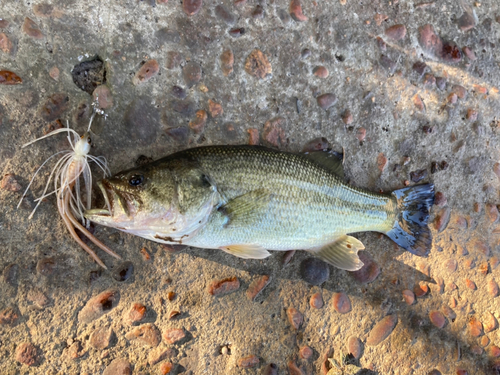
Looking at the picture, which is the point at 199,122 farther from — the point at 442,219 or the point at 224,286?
the point at 442,219

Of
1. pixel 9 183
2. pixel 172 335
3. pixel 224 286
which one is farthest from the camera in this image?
pixel 224 286

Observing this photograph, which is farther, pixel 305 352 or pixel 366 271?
pixel 366 271

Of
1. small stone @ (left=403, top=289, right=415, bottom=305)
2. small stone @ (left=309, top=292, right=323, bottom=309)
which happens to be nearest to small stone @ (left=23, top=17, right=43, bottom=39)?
small stone @ (left=309, top=292, right=323, bottom=309)

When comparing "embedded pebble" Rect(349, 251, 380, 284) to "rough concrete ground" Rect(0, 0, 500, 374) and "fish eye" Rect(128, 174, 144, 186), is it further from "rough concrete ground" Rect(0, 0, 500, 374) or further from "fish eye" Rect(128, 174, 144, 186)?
"fish eye" Rect(128, 174, 144, 186)

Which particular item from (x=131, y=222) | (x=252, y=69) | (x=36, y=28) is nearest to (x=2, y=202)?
(x=131, y=222)

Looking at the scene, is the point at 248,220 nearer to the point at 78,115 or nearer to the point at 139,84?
the point at 139,84

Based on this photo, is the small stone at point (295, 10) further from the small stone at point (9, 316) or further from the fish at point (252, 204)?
the small stone at point (9, 316)

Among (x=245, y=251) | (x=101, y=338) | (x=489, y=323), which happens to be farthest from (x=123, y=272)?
(x=489, y=323)

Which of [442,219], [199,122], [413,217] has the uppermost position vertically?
[199,122]
